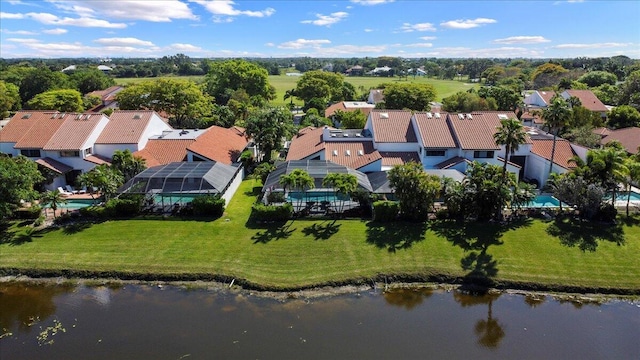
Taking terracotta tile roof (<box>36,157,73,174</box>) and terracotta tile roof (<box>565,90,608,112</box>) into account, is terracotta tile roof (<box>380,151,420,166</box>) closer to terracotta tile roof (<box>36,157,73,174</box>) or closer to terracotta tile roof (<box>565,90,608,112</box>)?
terracotta tile roof (<box>36,157,73,174</box>)

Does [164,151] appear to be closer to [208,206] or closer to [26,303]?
[208,206]

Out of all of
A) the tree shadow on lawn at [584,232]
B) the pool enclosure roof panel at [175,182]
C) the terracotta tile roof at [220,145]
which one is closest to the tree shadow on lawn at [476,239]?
the tree shadow on lawn at [584,232]

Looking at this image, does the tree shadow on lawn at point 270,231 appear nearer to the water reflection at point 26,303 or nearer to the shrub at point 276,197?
the shrub at point 276,197

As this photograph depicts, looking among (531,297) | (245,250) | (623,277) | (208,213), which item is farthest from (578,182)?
(208,213)

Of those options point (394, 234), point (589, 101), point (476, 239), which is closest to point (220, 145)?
point (394, 234)

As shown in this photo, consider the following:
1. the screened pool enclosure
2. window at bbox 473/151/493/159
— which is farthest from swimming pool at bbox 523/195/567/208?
the screened pool enclosure
